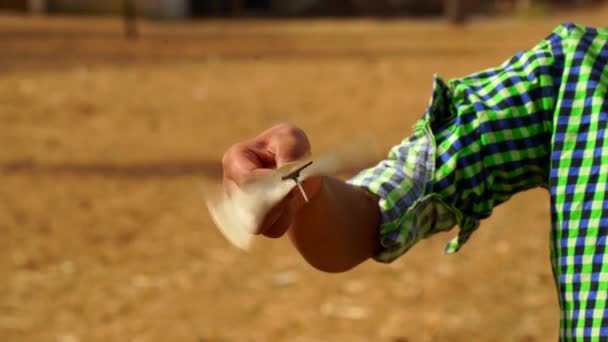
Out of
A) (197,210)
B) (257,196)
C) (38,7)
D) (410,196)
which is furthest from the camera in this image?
(38,7)

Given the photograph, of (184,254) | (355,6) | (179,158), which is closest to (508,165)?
(184,254)

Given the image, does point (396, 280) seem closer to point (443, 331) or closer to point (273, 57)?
point (443, 331)

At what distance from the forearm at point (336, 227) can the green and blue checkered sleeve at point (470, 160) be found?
0.02 metres

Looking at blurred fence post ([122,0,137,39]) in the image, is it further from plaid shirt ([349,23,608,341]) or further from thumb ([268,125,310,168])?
thumb ([268,125,310,168])

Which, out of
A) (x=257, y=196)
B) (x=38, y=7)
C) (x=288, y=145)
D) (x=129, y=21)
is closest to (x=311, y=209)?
(x=288, y=145)

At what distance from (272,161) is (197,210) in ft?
13.5

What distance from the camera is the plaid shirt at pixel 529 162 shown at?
1.36 m

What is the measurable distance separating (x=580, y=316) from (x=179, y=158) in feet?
17.0

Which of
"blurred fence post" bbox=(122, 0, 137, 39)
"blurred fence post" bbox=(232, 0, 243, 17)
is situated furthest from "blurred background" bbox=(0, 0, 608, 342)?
"blurred fence post" bbox=(232, 0, 243, 17)

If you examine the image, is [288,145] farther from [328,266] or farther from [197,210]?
[197,210]

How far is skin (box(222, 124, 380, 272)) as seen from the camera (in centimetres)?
105

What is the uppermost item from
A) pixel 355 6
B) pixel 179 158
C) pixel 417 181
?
pixel 417 181

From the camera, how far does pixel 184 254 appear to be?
14.7 feet

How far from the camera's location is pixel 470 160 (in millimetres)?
1399
